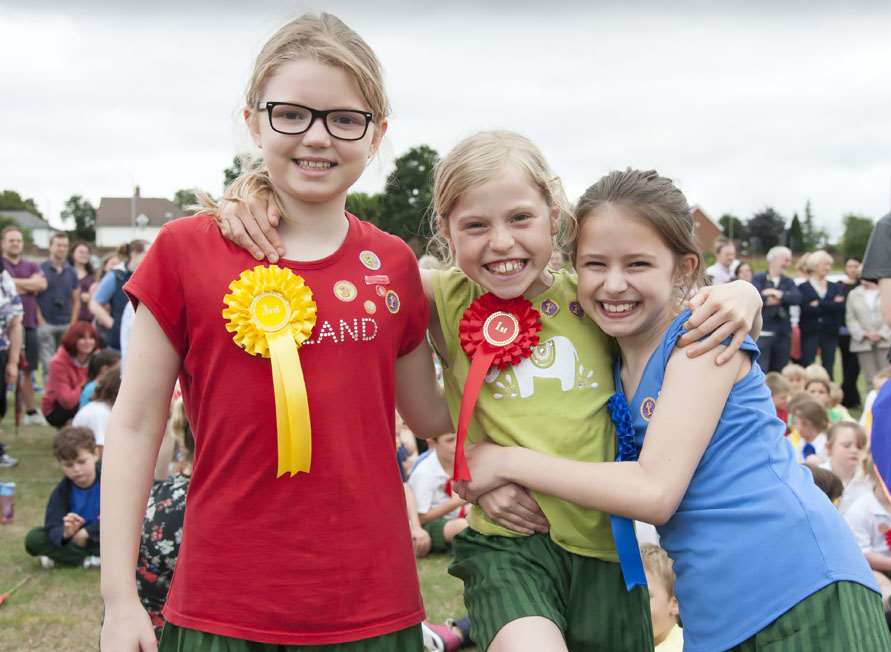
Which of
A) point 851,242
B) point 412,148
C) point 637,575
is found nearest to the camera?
point 637,575

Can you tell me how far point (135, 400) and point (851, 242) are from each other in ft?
228

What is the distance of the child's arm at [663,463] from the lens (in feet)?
6.88

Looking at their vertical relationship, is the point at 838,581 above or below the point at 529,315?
below

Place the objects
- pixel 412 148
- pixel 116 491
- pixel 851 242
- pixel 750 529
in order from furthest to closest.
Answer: pixel 851 242 → pixel 412 148 → pixel 750 529 → pixel 116 491

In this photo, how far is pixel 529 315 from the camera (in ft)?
7.91

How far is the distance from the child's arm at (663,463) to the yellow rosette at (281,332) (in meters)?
0.65

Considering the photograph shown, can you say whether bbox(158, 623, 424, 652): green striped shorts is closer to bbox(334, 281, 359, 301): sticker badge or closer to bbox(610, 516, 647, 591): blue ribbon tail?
bbox(610, 516, 647, 591): blue ribbon tail

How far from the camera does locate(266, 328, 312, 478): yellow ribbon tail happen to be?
186 centimetres

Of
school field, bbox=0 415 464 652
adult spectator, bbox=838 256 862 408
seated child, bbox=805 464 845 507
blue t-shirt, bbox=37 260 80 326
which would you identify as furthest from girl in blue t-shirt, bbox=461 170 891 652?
adult spectator, bbox=838 256 862 408

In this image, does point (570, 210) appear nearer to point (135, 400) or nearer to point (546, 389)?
point (546, 389)

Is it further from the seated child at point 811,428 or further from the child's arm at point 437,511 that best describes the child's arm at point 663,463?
the seated child at point 811,428

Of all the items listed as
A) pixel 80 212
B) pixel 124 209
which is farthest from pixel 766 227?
pixel 80 212

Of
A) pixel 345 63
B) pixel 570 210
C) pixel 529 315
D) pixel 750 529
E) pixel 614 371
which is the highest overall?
pixel 345 63

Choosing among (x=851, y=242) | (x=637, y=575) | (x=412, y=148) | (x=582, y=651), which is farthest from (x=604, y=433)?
(x=851, y=242)
